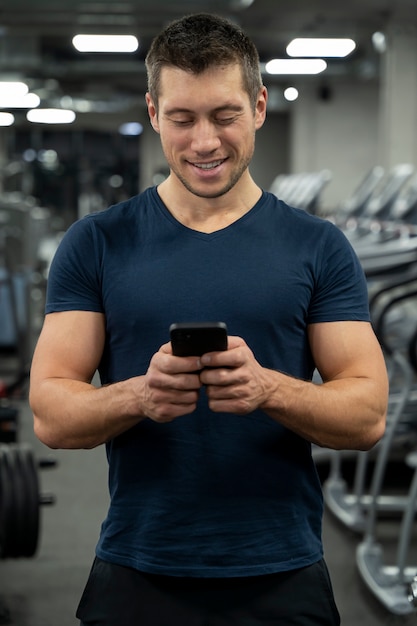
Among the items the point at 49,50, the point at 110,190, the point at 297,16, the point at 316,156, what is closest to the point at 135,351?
the point at 297,16

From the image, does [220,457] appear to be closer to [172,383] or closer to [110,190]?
[172,383]

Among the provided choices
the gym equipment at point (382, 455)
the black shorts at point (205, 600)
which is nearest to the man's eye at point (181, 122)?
the black shorts at point (205, 600)

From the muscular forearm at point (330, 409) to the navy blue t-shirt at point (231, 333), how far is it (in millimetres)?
66

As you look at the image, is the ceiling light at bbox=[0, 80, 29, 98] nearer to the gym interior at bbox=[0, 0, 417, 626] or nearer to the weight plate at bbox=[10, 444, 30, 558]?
the gym interior at bbox=[0, 0, 417, 626]

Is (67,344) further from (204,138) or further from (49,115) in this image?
(49,115)

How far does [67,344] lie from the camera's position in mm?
1574

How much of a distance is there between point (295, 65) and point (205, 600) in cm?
1576

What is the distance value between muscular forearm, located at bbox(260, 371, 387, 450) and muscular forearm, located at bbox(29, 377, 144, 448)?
0.60ft

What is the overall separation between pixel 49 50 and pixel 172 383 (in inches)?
784

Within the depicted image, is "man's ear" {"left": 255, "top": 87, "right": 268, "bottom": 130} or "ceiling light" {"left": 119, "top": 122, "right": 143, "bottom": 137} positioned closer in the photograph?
"man's ear" {"left": 255, "top": 87, "right": 268, "bottom": 130}

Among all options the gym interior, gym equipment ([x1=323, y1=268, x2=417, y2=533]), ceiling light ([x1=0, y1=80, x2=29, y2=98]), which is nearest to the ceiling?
the gym interior

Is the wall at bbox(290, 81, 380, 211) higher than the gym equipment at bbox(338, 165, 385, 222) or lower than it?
higher

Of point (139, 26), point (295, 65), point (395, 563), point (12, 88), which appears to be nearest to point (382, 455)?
point (395, 563)

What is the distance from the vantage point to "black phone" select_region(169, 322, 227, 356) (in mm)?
1319
